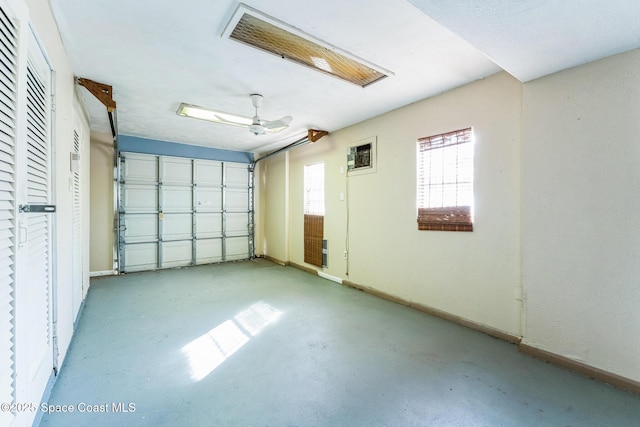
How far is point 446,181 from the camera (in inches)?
127

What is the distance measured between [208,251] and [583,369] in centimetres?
645

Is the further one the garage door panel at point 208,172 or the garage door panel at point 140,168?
the garage door panel at point 208,172

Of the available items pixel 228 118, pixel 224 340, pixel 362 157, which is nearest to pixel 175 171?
pixel 228 118

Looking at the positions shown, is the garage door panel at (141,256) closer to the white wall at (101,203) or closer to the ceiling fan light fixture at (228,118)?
the white wall at (101,203)

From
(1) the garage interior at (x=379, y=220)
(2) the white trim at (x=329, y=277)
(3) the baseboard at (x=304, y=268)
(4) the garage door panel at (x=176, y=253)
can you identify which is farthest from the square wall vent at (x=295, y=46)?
(4) the garage door panel at (x=176, y=253)

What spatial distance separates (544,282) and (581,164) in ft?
3.37

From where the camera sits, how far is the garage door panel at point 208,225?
639 centimetres

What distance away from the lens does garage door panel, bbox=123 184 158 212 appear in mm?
5547

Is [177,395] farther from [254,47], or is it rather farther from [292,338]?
[254,47]

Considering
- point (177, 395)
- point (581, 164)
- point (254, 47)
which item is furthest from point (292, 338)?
point (581, 164)

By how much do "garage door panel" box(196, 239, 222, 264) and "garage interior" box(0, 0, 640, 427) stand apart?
7.68 feet

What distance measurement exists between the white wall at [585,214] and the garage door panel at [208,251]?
6026 millimetres

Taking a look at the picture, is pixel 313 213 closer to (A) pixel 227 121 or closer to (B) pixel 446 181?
(A) pixel 227 121

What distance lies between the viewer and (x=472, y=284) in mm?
3004
